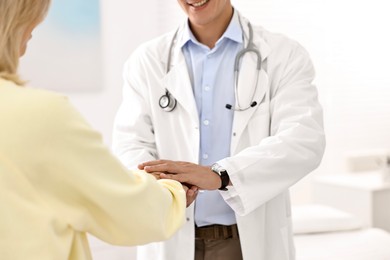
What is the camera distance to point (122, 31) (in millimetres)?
3609

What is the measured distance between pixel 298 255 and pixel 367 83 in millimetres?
2060

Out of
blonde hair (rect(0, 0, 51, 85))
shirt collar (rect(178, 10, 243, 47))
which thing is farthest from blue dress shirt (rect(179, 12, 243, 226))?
blonde hair (rect(0, 0, 51, 85))

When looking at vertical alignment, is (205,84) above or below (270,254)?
above

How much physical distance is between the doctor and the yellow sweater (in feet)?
2.29

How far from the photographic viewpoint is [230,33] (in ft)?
7.02

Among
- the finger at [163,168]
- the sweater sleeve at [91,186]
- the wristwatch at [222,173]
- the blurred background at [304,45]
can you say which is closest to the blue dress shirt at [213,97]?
the wristwatch at [222,173]

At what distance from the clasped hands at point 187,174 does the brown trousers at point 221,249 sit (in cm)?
28

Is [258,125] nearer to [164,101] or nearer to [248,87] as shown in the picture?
[248,87]

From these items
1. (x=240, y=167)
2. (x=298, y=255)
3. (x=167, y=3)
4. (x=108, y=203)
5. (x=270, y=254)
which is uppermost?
(x=167, y=3)

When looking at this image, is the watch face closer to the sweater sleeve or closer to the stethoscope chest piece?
the stethoscope chest piece

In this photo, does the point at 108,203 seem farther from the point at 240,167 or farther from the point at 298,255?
the point at 298,255

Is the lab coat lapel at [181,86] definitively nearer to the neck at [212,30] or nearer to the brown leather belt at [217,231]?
the neck at [212,30]

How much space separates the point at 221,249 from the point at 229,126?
39cm

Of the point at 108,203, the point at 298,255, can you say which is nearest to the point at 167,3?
the point at 298,255
